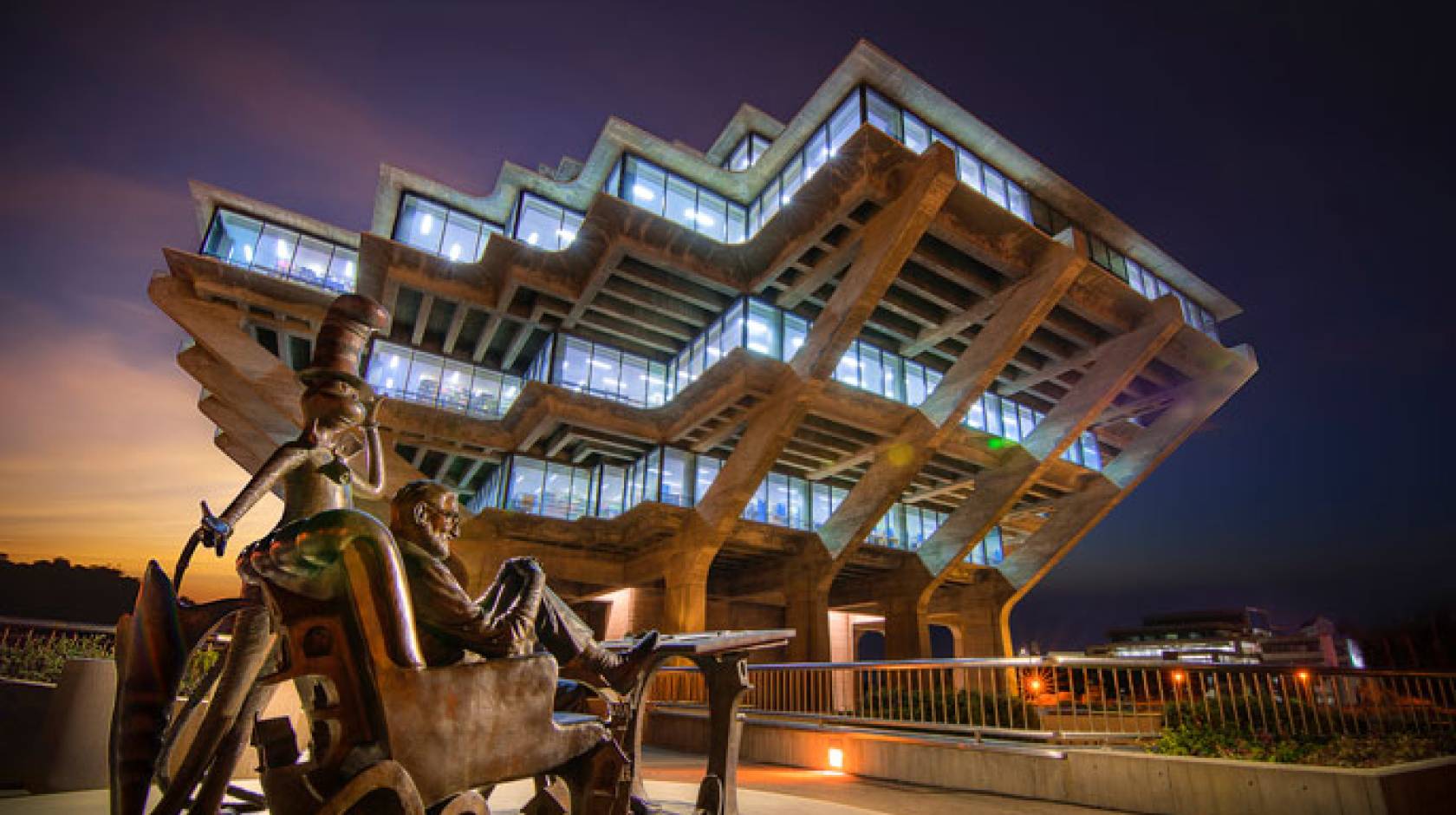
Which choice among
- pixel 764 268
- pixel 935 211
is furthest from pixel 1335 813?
pixel 764 268

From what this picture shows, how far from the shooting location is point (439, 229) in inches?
911

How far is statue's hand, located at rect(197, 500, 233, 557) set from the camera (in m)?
2.71

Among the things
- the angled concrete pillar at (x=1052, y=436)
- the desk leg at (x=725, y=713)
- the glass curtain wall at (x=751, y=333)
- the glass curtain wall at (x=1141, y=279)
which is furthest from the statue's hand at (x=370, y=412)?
the glass curtain wall at (x=1141, y=279)

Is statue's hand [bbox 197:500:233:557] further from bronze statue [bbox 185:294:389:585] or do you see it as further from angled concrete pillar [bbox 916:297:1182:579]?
angled concrete pillar [bbox 916:297:1182:579]

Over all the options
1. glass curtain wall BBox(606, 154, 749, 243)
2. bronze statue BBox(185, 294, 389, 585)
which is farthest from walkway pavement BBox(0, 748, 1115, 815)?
glass curtain wall BBox(606, 154, 749, 243)

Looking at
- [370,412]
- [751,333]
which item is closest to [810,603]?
[751,333]

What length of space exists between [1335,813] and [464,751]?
7226mm

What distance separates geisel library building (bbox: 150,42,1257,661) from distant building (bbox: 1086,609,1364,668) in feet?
147

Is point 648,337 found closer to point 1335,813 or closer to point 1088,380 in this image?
point 1088,380

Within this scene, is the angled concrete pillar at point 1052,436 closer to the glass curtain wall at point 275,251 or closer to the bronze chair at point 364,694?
the bronze chair at point 364,694

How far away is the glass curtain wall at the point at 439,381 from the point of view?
23.4 metres

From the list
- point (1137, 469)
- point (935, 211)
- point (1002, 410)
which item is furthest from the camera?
point (1002, 410)

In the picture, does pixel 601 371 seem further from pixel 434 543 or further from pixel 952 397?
pixel 434 543

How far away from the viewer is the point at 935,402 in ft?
66.6
